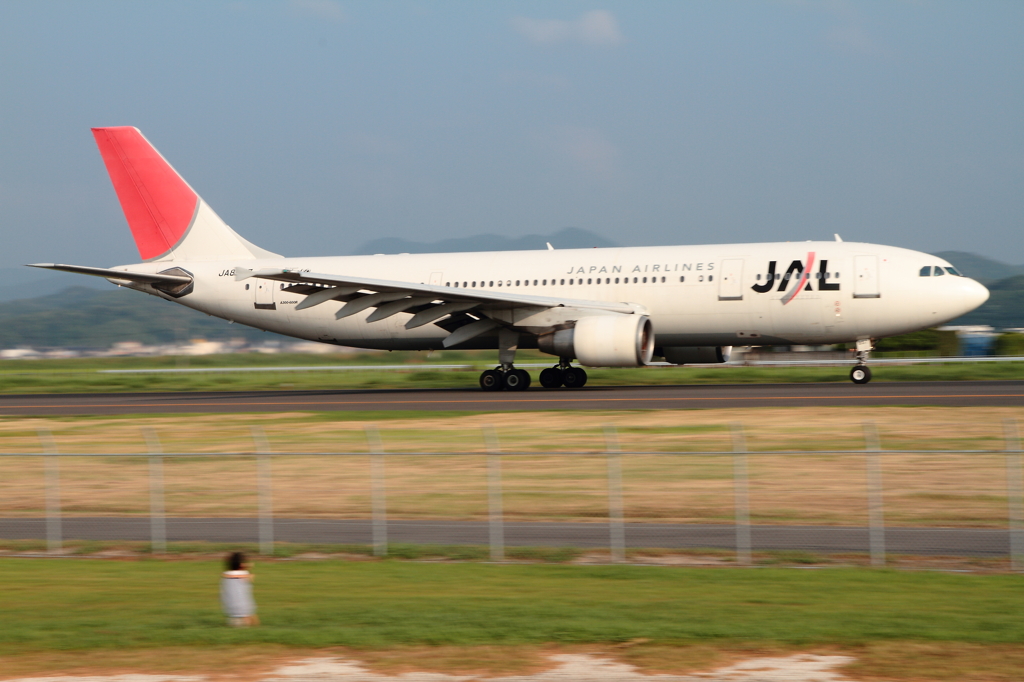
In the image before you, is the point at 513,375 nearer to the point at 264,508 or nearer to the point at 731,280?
the point at 731,280

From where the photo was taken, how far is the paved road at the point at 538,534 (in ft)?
45.8

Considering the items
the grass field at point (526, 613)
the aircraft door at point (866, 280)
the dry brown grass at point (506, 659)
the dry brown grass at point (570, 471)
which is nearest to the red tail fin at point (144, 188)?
the dry brown grass at point (570, 471)

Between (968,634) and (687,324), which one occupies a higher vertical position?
(687,324)

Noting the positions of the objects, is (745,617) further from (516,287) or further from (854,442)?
(516,287)

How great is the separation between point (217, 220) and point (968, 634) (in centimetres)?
3487

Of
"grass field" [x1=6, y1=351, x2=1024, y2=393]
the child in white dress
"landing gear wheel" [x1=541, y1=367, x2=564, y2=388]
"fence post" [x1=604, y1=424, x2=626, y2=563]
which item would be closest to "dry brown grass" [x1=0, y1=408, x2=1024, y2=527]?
"fence post" [x1=604, y1=424, x2=626, y2=563]

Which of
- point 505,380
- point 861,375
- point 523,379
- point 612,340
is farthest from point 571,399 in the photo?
point 861,375

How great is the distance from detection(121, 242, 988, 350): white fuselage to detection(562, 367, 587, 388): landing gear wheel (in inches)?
114

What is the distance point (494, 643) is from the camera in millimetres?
9961

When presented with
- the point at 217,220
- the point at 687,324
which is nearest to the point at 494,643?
the point at 687,324

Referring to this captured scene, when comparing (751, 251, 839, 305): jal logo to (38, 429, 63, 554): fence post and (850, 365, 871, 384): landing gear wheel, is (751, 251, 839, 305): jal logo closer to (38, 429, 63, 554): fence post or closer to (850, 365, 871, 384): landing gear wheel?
(850, 365, 871, 384): landing gear wheel

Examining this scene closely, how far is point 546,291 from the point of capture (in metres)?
35.3

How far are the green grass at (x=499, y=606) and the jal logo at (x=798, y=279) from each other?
2040cm

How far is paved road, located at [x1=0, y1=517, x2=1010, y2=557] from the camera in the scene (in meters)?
13.9
